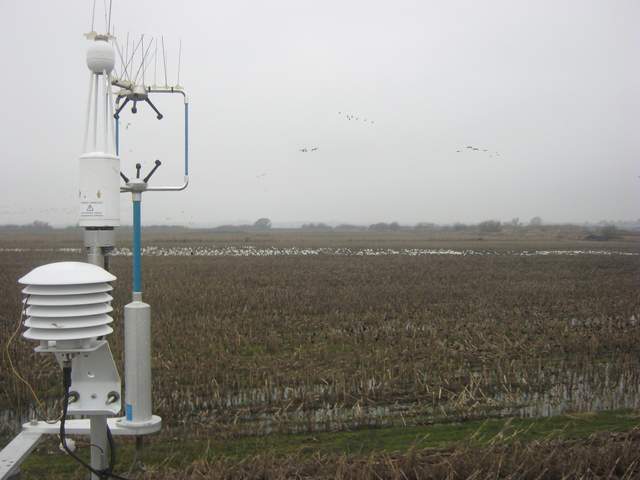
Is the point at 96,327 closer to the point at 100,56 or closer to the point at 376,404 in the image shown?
the point at 100,56

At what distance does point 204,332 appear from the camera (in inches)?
476

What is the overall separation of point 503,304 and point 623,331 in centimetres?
434

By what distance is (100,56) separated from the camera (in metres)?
3.86

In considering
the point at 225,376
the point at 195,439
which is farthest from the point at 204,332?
the point at 195,439

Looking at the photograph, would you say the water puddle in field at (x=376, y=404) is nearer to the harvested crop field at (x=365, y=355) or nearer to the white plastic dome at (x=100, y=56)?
the harvested crop field at (x=365, y=355)

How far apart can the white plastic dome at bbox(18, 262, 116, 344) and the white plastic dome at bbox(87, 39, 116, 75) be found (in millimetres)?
1468

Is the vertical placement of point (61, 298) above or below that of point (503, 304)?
above

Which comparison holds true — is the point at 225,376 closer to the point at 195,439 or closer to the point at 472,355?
the point at 195,439

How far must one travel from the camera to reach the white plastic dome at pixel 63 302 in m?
3.21

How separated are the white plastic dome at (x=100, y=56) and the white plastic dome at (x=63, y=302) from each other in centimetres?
147

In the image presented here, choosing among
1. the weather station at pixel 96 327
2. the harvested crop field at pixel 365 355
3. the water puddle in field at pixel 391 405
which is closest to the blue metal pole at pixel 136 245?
the weather station at pixel 96 327

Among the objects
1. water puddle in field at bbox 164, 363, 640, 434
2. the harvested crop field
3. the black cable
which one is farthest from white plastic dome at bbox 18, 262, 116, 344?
water puddle in field at bbox 164, 363, 640, 434

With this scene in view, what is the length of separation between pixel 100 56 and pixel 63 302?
69.1 inches

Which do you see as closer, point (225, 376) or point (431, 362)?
point (225, 376)
